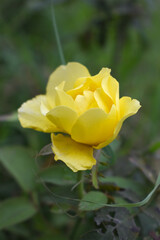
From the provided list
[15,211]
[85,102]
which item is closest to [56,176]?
[15,211]

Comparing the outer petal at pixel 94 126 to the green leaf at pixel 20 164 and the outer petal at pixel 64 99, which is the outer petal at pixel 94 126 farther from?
the green leaf at pixel 20 164

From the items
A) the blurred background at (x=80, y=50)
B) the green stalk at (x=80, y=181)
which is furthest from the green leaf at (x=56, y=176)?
the blurred background at (x=80, y=50)

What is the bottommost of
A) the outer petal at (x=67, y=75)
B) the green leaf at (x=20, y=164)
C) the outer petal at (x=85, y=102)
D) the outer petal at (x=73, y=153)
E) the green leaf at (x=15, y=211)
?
the green leaf at (x=15, y=211)

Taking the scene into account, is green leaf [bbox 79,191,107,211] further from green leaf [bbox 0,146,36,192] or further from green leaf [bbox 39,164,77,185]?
green leaf [bbox 0,146,36,192]

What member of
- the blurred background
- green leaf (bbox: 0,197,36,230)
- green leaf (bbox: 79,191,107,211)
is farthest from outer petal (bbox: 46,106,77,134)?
the blurred background

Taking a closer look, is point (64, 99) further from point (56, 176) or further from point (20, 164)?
point (20, 164)

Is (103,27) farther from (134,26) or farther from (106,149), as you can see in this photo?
(106,149)
